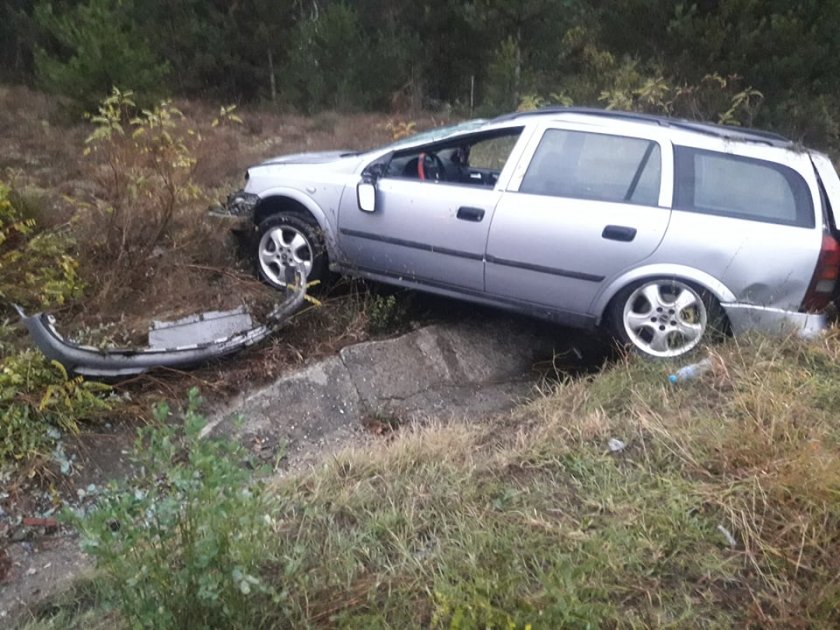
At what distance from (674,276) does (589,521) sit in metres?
2.15

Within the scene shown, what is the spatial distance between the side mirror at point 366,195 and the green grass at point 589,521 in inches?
78.8

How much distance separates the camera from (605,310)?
5043 mm

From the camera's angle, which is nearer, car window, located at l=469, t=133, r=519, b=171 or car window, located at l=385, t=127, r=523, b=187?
car window, located at l=385, t=127, r=523, b=187

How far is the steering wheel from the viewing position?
581cm

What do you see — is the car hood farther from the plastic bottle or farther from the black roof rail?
the plastic bottle

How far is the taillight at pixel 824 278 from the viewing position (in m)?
4.50

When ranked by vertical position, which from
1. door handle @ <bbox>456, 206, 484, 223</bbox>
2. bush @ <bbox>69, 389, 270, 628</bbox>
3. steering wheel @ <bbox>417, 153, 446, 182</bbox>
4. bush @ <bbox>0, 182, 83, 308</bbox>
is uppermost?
steering wheel @ <bbox>417, 153, 446, 182</bbox>

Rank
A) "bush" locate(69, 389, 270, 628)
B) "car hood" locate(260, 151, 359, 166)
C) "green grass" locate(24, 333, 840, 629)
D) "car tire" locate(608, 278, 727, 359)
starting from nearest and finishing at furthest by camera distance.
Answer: "bush" locate(69, 389, 270, 628) → "green grass" locate(24, 333, 840, 629) → "car tire" locate(608, 278, 727, 359) → "car hood" locate(260, 151, 359, 166)

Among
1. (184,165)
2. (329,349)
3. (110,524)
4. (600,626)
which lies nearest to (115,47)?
(184,165)

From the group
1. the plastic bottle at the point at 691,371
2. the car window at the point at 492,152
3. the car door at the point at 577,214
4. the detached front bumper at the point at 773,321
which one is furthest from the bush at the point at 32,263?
the detached front bumper at the point at 773,321

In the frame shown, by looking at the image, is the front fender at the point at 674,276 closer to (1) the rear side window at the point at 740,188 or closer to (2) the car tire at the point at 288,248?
(1) the rear side window at the point at 740,188

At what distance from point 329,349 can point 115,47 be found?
26.3ft

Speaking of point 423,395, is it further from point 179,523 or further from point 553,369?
point 179,523

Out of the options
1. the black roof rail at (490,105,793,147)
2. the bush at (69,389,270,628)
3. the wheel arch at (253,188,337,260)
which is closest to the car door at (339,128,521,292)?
the wheel arch at (253,188,337,260)
